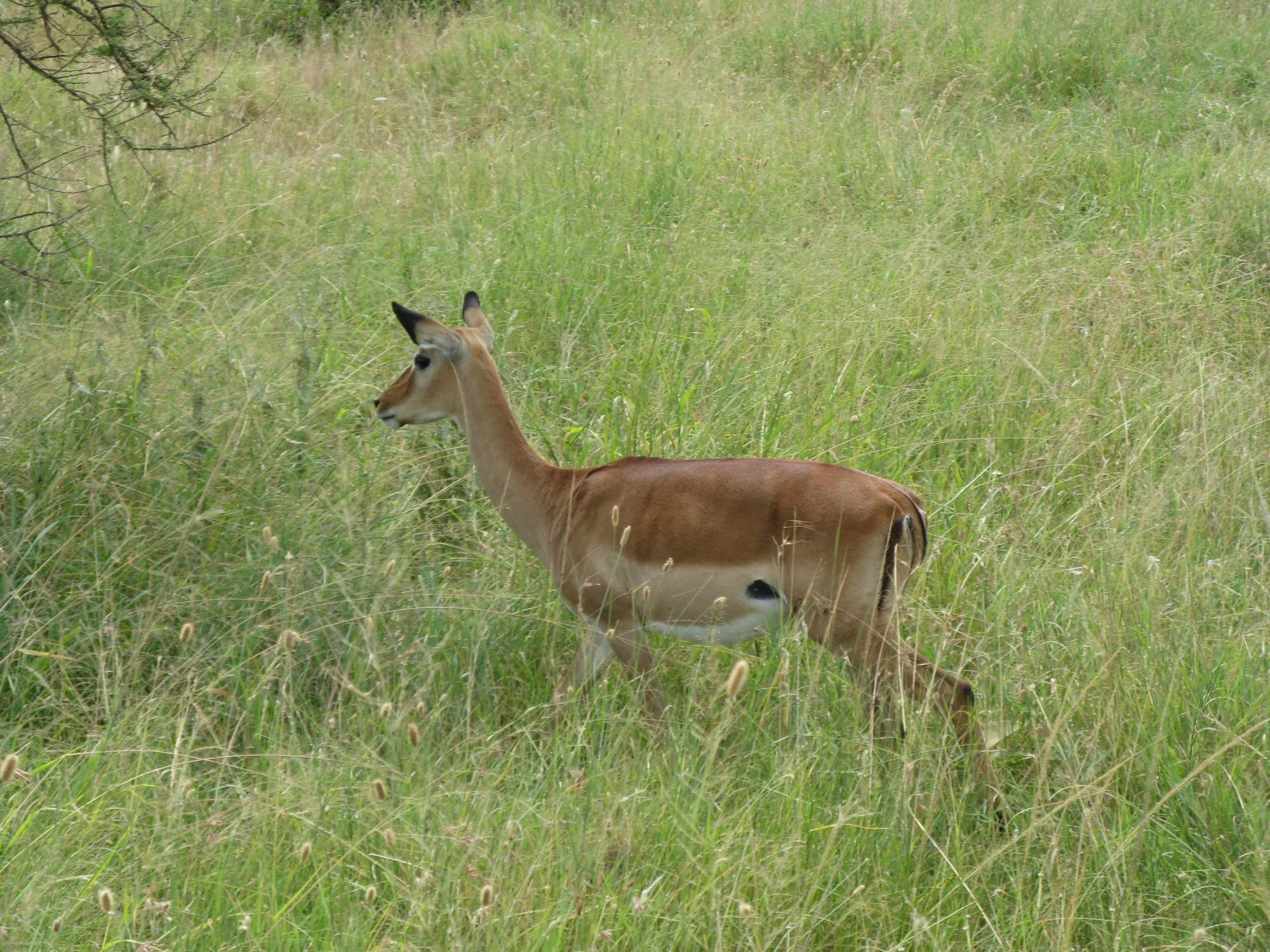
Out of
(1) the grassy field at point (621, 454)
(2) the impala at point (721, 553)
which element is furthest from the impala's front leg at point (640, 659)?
(1) the grassy field at point (621, 454)

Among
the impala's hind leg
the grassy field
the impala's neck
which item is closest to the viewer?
the grassy field

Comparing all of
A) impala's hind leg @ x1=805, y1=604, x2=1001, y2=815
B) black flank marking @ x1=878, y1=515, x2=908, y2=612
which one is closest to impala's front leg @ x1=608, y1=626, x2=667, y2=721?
impala's hind leg @ x1=805, y1=604, x2=1001, y2=815

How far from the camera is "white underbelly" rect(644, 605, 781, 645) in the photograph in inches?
137

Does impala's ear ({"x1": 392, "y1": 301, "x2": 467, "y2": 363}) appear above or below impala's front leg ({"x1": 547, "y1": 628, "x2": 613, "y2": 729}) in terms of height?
above

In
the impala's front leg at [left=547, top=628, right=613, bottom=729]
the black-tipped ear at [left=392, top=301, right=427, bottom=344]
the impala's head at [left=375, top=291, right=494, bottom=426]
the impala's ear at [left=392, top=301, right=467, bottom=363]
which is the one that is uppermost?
the black-tipped ear at [left=392, top=301, right=427, bottom=344]

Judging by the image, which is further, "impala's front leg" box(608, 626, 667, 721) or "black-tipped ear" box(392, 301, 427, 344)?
"black-tipped ear" box(392, 301, 427, 344)

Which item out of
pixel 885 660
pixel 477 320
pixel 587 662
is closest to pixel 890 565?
pixel 885 660

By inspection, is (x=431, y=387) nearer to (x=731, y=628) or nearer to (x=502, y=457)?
(x=502, y=457)

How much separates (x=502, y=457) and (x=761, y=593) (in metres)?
0.93

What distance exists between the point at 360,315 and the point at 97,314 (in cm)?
97

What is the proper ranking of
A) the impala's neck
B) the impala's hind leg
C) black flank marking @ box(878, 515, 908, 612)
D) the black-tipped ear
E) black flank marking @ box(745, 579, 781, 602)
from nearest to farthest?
the impala's hind leg < black flank marking @ box(878, 515, 908, 612) < black flank marking @ box(745, 579, 781, 602) < the black-tipped ear < the impala's neck

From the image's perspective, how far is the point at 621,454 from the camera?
4.45m

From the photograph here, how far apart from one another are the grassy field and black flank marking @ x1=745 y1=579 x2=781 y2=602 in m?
0.17

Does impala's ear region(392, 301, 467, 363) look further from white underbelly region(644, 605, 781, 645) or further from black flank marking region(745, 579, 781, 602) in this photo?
black flank marking region(745, 579, 781, 602)
